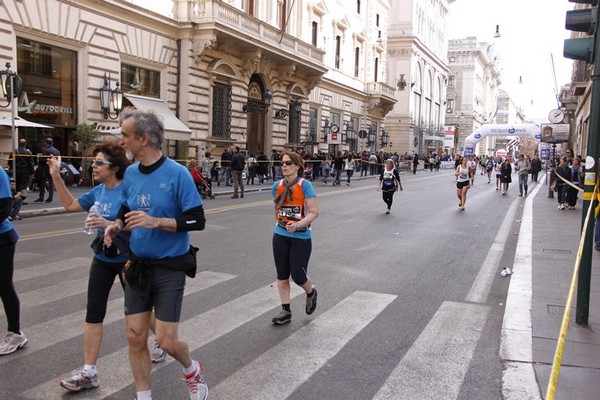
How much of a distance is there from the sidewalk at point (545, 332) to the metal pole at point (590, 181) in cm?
28

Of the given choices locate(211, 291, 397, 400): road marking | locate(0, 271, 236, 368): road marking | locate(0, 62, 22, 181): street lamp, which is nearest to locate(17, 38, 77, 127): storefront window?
locate(0, 62, 22, 181): street lamp

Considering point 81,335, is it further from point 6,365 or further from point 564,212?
point 564,212

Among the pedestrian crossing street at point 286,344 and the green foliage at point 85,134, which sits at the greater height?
the green foliage at point 85,134

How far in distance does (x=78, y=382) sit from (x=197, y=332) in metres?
1.50

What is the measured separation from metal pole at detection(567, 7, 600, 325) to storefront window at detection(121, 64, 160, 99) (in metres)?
20.1

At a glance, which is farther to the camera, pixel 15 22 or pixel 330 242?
pixel 15 22

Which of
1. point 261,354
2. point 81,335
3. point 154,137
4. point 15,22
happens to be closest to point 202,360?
point 261,354

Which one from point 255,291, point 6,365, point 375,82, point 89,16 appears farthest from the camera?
point 375,82

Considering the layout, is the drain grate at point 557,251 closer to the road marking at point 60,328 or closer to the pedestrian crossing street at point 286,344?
the pedestrian crossing street at point 286,344

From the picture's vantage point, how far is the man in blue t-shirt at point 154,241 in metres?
3.40

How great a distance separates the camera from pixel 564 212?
16625mm

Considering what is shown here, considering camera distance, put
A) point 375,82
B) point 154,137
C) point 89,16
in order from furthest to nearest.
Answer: point 375,82 < point 89,16 < point 154,137

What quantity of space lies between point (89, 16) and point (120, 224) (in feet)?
63.0

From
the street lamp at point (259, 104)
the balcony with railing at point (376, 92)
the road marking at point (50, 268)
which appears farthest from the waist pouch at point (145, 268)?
the balcony with railing at point (376, 92)
